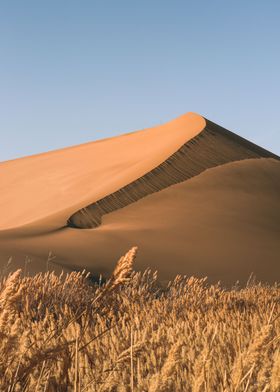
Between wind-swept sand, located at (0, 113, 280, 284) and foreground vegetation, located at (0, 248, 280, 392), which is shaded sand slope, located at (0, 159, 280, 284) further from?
foreground vegetation, located at (0, 248, 280, 392)

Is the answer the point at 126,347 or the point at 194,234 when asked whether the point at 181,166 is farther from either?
the point at 126,347

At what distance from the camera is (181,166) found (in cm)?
3525

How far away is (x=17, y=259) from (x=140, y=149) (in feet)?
80.3

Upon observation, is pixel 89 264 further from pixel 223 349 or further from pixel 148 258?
pixel 223 349

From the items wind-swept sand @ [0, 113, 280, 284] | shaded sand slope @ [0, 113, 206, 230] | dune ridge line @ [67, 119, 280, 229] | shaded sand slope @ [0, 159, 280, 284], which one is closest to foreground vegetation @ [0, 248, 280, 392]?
shaded sand slope @ [0, 159, 280, 284]

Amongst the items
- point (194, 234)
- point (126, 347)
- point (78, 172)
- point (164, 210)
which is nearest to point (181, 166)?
point (164, 210)

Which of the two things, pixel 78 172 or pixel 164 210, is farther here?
pixel 78 172

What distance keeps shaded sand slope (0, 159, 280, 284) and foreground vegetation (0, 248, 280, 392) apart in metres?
12.8

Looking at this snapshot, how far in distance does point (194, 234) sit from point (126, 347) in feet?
75.1

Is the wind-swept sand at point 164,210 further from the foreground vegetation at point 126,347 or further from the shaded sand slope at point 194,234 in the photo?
the foreground vegetation at point 126,347

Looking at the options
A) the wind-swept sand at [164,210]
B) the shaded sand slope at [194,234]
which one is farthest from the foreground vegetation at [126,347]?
the wind-swept sand at [164,210]

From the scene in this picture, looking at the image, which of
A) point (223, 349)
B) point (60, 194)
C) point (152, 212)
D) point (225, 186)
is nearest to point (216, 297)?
point (223, 349)

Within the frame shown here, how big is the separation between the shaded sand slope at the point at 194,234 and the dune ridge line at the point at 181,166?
0.44 meters

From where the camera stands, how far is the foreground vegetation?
2.75m
